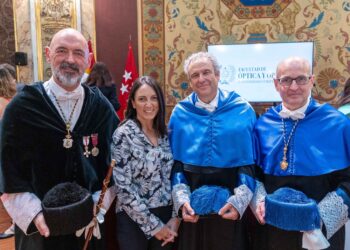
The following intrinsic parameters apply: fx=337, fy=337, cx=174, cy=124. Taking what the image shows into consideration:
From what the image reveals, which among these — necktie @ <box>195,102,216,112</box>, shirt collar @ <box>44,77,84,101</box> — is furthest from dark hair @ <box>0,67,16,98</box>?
necktie @ <box>195,102,216,112</box>

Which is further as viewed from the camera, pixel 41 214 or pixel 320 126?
pixel 320 126

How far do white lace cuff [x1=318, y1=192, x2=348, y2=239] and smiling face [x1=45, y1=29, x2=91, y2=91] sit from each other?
133 cm

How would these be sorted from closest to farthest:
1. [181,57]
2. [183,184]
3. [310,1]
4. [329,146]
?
[329,146] < [183,184] < [310,1] < [181,57]

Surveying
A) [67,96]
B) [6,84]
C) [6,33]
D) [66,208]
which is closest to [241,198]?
[66,208]

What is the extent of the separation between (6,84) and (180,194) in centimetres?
243

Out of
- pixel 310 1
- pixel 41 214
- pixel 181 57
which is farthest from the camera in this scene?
pixel 181 57

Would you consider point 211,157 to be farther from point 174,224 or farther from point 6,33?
point 6,33

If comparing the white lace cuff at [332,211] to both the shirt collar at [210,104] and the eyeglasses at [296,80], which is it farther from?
the shirt collar at [210,104]

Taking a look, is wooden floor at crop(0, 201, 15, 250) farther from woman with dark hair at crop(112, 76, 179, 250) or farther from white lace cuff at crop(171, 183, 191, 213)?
white lace cuff at crop(171, 183, 191, 213)

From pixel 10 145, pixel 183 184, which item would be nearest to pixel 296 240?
pixel 183 184

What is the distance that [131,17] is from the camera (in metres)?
5.49

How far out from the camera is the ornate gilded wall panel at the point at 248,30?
4.98 m

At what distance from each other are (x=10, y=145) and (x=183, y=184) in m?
0.88

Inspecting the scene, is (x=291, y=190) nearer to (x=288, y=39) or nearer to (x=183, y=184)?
(x=183, y=184)
